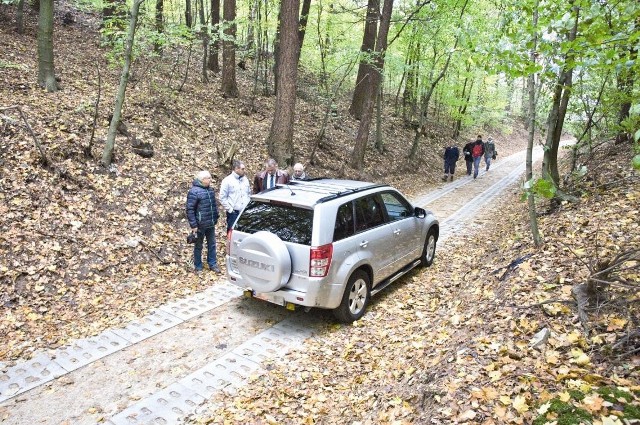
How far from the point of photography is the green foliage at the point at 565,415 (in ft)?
9.61

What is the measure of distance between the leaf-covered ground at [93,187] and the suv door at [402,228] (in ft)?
11.3

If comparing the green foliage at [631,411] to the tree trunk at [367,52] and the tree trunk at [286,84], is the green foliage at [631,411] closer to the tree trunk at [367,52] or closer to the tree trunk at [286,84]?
the tree trunk at [286,84]

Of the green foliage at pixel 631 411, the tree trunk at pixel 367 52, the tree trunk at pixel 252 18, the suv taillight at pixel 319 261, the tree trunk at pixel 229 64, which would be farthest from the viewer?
the tree trunk at pixel 252 18

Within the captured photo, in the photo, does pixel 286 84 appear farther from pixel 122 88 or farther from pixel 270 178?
pixel 122 88

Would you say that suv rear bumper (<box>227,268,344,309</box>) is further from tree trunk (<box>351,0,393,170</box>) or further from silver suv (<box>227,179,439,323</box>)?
tree trunk (<box>351,0,393,170</box>)

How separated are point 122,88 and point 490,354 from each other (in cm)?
851

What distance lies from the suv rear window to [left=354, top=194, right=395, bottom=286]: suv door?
2.81ft

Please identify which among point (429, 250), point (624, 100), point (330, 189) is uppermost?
point (624, 100)

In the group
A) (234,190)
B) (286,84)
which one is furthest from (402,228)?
(286,84)

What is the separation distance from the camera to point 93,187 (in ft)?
27.3

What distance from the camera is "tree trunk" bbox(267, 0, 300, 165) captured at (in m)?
11.7

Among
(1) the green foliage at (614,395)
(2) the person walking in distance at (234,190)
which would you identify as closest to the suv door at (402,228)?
(2) the person walking in distance at (234,190)

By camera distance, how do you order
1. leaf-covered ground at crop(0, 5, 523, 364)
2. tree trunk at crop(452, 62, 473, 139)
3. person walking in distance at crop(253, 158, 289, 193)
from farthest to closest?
tree trunk at crop(452, 62, 473, 139) < person walking in distance at crop(253, 158, 289, 193) < leaf-covered ground at crop(0, 5, 523, 364)

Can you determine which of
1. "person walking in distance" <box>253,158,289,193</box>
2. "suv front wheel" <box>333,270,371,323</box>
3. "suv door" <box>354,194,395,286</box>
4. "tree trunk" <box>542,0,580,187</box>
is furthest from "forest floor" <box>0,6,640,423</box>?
"person walking in distance" <box>253,158,289,193</box>
